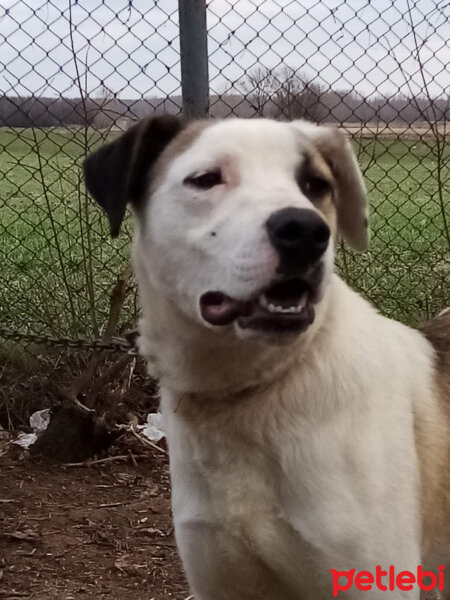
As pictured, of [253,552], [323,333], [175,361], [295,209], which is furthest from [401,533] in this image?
[295,209]

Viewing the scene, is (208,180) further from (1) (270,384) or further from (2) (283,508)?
(2) (283,508)

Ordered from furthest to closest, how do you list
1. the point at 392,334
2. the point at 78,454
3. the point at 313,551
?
the point at 78,454 → the point at 392,334 → the point at 313,551

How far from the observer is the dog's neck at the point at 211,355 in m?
2.49

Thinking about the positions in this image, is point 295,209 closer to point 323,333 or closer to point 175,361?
point 323,333

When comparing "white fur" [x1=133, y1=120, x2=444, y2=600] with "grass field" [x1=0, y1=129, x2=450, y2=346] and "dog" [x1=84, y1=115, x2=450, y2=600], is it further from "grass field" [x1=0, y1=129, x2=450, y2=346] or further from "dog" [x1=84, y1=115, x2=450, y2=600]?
"grass field" [x1=0, y1=129, x2=450, y2=346]

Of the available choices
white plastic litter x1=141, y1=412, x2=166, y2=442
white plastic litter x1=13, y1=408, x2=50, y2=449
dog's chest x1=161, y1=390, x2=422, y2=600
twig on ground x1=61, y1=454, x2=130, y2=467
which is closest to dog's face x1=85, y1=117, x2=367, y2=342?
dog's chest x1=161, y1=390, x2=422, y2=600

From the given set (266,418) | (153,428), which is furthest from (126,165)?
(153,428)

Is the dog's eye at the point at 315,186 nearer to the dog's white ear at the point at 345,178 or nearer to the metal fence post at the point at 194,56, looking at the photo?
the dog's white ear at the point at 345,178

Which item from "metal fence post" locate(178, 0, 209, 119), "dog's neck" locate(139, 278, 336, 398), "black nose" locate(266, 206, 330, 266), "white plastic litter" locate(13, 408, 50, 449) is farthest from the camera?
"white plastic litter" locate(13, 408, 50, 449)

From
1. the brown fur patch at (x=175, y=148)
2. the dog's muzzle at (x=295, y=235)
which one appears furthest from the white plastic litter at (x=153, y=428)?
the dog's muzzle at (x=295, y=235)

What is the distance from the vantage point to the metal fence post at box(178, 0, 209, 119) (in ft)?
13.5

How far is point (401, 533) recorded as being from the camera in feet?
8.06

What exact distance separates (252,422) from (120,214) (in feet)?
2.37

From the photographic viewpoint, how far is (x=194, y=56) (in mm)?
4102
